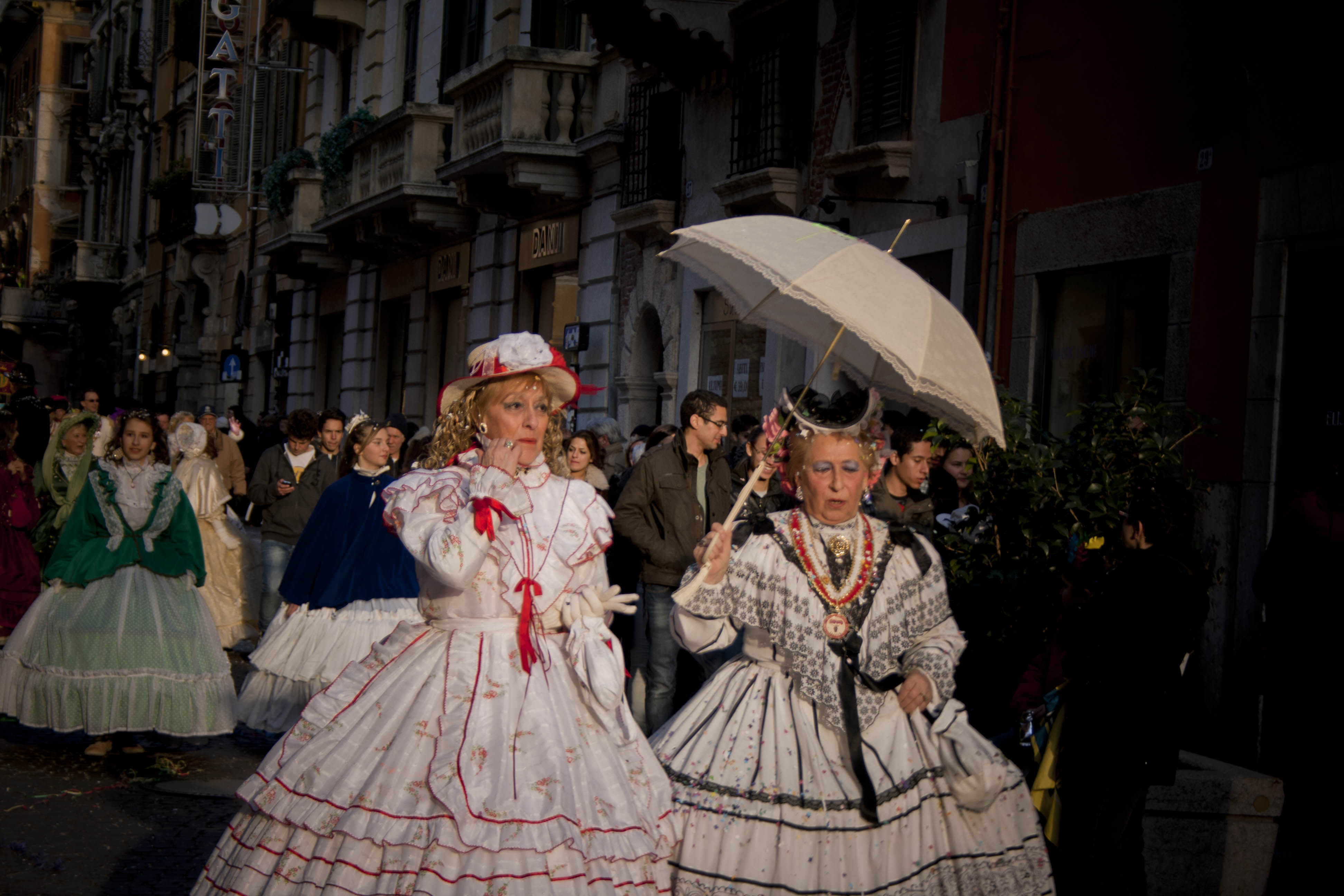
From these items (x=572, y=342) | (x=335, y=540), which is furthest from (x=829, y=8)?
(x=335, y=540)

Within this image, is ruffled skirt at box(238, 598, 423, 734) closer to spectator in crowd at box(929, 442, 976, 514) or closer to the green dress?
the green dress

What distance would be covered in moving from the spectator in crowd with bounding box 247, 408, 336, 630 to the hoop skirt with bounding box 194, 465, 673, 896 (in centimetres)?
680

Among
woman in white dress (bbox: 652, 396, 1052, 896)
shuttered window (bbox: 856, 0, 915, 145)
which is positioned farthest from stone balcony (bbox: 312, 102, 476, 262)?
woman in white dress (bbox: 652, 396, 1052, 896)

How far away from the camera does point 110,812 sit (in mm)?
6426

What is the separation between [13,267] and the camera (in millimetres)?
54812

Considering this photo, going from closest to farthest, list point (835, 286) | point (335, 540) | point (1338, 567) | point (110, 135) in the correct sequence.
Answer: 1. point (835, 286)
2. point (1338, 567)
3. point (335, 540)
4. point (110, 135)

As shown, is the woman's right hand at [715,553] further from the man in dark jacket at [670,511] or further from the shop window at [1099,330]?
the shop window at [1099,330]

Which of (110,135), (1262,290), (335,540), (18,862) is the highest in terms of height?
(110,135)

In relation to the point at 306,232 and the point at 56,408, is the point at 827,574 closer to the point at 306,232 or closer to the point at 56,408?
the point at 56,408

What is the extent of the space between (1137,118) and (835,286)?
638cm

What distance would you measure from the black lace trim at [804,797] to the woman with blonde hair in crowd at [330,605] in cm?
391

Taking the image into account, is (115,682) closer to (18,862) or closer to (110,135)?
(18,862)

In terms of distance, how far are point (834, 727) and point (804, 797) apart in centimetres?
25

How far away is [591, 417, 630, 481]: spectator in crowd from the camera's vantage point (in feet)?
35.5
